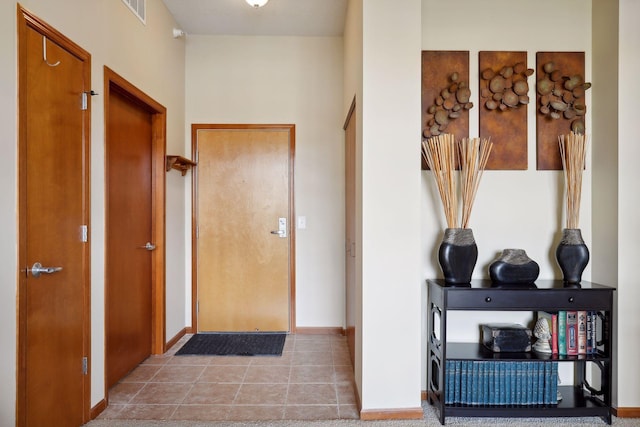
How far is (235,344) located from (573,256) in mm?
2584

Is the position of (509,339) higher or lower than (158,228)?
lower

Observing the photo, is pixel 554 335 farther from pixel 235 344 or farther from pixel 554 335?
pixel 235 344

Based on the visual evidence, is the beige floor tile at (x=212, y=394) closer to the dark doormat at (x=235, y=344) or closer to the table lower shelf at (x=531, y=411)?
the dark doormat at (x=235, y=344)

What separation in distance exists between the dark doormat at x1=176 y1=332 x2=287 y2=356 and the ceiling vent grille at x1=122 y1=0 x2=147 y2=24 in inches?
99.5

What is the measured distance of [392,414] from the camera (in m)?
2.08

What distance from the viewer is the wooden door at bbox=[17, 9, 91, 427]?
1624 millimetres

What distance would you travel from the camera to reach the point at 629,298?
2.13 m

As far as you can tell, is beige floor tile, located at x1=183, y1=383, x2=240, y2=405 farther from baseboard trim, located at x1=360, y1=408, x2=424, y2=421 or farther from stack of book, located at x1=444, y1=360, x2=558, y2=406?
stack of book, located at x1=444, y1=360, x2=558, y2=406

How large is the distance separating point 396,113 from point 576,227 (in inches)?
47.9

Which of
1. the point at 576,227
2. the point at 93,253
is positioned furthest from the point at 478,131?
the point at 93,253

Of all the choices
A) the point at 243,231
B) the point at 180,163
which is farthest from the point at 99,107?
the point at 243,231

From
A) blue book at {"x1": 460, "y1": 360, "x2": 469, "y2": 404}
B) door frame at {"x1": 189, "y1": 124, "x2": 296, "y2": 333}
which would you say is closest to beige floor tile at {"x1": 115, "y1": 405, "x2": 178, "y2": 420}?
door frame at {"x1": 189, "y1": 124, "x2": 296, "y2": 333}

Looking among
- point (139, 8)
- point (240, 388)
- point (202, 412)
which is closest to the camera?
point (202, 412)

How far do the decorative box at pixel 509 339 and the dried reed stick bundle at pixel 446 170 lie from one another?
25.3 inches
